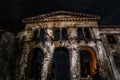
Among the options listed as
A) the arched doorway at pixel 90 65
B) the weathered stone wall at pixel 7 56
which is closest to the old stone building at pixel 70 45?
the arched doorway at pixel 90 65

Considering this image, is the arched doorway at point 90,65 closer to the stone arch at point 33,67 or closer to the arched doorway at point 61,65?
the stone arch at point 33,67

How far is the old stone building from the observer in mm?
21469

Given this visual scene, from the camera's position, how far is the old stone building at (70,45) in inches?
845

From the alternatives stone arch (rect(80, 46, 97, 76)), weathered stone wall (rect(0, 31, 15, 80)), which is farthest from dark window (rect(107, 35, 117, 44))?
weathered stone wall (rect(0, 31, 15, 80))

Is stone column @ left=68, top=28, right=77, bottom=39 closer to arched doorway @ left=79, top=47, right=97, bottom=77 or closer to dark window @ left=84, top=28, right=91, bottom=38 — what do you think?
dark window @ left=84, top=28, right=91, bottom=38

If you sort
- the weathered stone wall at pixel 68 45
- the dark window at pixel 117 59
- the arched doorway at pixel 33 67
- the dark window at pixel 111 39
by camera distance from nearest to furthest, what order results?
the weathered stone wall at pixel 68 45
the arched doorway at pixel 33 67
the dark window at pixel 117 59
the dark window at pixel 111 39

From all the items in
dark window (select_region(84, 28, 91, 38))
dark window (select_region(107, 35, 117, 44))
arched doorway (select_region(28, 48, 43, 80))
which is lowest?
arched doorway (select_region(28, 48, 43, 80))

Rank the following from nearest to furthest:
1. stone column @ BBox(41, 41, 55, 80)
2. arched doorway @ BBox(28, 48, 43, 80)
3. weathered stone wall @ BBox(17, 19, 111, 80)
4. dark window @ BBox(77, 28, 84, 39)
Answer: stone column @ BBox(41, 41, 55, 80)
weathered stone wall @ BBox(17, 19, 111, 80)
arched doorway @ BBox(28, 48, 43, 80)
dark window @ BBox(77, 28, 84, 39)

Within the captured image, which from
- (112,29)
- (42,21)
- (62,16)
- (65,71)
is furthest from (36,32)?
(65,71)

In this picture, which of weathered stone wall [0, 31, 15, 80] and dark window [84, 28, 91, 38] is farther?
dark window [84, 28, 91, 38]

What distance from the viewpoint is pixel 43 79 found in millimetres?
20453

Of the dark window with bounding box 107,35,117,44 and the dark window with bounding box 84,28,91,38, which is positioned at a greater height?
the dark window with bounding box 84,28,91,38

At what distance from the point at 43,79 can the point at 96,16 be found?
39.8 feet

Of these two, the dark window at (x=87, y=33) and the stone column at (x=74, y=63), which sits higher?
the dark window at (x=87, y=33)
